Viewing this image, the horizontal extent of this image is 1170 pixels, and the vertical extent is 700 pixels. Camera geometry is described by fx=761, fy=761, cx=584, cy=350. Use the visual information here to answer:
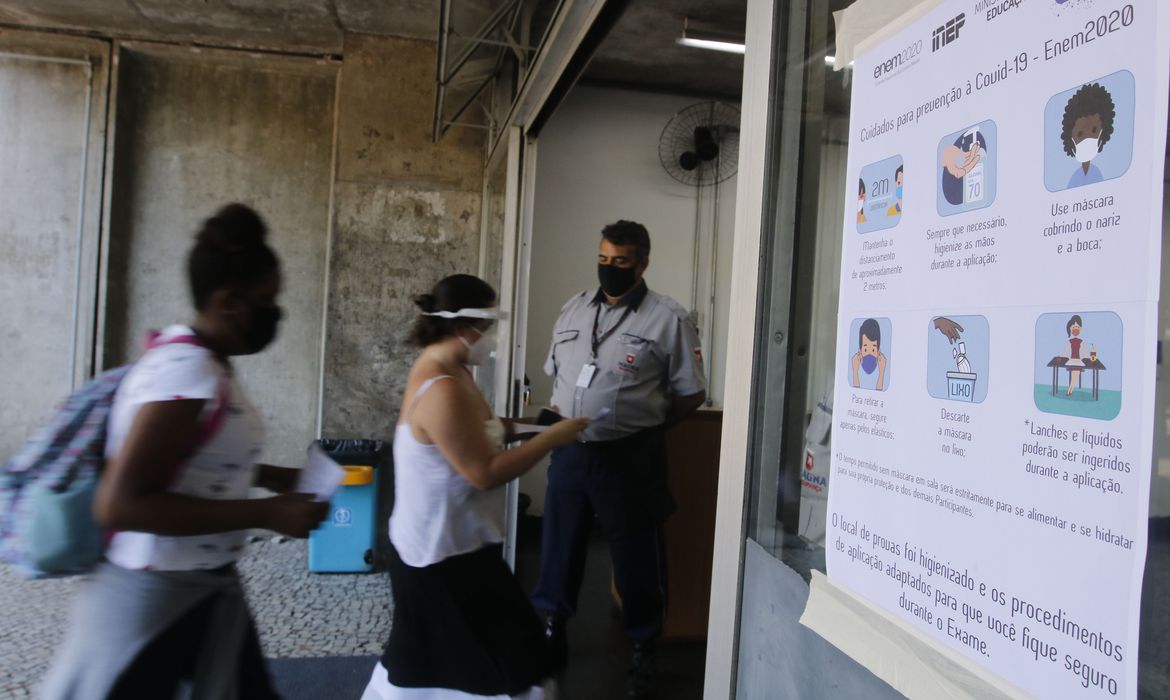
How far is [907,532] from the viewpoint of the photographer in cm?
73

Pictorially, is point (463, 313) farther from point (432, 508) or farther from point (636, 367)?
point (636, 367)

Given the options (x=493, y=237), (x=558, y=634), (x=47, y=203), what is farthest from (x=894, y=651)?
(x=47, y=203)

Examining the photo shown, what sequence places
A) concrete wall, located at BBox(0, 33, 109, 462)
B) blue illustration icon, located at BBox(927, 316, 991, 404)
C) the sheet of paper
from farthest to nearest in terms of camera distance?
concrete wall, located at BBox(0, 33, 109, 462) < the sheet of paper < blue illustration icon, located at BBox(927, 316, 991, 404)

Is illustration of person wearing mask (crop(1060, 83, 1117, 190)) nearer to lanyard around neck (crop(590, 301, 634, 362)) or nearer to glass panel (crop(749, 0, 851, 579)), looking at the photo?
glass panel (crop(749, 0, 851, 579))

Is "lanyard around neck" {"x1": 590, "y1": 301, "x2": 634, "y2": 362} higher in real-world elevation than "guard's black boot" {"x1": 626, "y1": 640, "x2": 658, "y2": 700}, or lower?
higher

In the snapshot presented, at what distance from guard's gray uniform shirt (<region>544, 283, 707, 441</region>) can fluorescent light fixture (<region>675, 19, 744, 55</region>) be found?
2.37m

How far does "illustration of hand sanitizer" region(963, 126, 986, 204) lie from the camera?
2.15 ft

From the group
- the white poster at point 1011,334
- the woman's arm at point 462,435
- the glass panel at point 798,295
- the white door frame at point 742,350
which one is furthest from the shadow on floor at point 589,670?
the white poster at point 1011,334

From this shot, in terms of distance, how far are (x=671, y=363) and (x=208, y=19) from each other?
4425mm

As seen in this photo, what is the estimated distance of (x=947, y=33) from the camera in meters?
0.72

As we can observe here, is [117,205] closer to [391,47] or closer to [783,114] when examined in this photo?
[391,47]

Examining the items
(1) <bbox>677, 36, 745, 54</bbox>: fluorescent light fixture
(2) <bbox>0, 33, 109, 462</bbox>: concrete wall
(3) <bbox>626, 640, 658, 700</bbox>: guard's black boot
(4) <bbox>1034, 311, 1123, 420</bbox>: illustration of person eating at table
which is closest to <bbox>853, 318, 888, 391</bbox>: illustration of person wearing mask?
(4) <bbox>1034, 311, 1123, 420</bbox>: illustration of person eating at table

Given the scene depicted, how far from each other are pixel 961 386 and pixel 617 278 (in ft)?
7.59

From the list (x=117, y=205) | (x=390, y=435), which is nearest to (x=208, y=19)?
(x=117, y=205)
